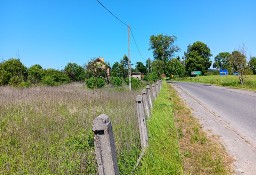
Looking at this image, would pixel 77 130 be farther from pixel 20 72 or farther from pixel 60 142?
pixel 20 72

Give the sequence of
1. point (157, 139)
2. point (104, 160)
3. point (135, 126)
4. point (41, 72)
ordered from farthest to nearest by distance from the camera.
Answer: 1. point (41, 72)
2. point (135, 126)
3. point (157, 139)
4. point (104, 160)

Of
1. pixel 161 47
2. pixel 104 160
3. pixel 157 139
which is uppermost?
pixel 161 47

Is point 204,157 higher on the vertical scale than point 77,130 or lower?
lower

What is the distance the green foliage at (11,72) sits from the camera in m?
29.9

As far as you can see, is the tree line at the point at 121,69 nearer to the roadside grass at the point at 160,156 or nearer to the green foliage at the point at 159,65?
the green foliage at the point at 159,65

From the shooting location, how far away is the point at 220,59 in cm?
13850

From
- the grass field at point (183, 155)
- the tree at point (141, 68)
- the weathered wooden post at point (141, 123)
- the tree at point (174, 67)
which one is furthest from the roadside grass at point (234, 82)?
the tree at point (141, 68)

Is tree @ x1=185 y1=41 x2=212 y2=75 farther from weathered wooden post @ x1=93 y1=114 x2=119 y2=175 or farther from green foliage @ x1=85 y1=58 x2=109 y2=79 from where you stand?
weathered wooden post @ x1=93 y1=114 x2=119 y2=175

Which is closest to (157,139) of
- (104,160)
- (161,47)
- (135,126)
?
(135,126)

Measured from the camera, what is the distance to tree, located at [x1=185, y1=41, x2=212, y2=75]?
94.6 meters

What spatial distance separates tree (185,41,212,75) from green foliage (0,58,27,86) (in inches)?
2921

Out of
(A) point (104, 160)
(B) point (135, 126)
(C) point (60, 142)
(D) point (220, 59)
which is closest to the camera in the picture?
(A) point (104, 160)

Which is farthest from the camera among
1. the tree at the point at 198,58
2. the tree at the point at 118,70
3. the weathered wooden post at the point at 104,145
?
the tree at the point at 198,58

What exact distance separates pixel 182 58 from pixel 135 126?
340ft
